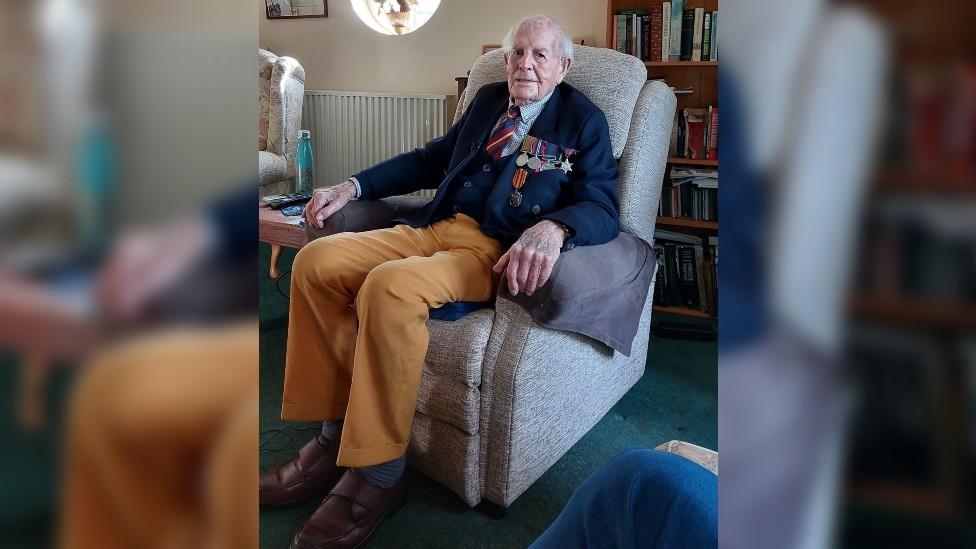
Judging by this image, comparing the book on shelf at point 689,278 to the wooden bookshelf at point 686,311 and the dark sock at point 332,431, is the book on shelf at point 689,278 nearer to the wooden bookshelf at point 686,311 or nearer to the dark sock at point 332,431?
the wooden bookshelf at point 686,311

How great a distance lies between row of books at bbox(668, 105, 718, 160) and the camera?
275 centimetres

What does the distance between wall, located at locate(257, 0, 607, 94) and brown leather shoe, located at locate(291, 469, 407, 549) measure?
2436mm

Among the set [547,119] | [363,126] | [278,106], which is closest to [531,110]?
[547,119]

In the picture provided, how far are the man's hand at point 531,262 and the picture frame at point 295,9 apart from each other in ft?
10.3

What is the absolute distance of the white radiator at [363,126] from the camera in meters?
3.72

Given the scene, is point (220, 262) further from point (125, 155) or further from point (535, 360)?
point (535, 360)

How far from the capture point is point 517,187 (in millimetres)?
1717

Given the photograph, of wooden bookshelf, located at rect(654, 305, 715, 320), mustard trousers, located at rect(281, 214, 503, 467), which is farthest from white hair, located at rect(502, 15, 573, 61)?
wooden bookshelf, located at rect(654, 305, 715, 320)

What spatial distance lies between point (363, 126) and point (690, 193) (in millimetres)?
1970

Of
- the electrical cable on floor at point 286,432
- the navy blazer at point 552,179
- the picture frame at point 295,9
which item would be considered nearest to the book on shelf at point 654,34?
the navy blazer at point 552,179

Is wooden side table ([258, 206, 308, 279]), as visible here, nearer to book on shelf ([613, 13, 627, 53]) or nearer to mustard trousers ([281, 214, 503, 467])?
mustard trousers ([281, 214, 503, 467])

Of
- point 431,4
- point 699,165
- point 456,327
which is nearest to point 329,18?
point 431,4

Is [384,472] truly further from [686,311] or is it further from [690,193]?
[690,193]

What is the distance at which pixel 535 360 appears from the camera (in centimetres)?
141
